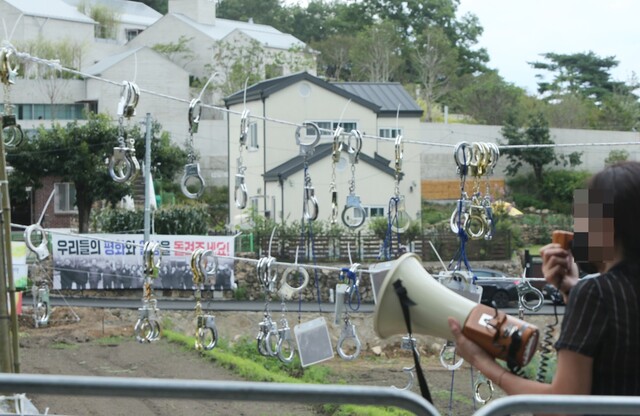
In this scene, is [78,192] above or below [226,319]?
above

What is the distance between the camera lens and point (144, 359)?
907 inches

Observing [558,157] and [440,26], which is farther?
[440,26]

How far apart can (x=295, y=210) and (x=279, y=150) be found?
7.86ft

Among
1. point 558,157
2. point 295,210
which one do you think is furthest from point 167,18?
point 295,210

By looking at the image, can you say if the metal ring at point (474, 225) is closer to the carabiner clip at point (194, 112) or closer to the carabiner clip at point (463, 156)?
the carabiner clip at point (463, 156)

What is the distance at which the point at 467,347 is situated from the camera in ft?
9.71

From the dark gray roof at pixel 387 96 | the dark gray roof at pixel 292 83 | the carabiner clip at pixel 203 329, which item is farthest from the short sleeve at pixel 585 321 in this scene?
the dark gray roof at pixel 387 96

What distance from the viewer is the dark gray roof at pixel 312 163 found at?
91.6 feet

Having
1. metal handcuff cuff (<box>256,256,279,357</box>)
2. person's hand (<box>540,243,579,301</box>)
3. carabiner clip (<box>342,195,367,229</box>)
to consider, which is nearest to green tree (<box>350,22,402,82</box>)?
metal handcuff cuff (<box>256,256,279,357</box>)

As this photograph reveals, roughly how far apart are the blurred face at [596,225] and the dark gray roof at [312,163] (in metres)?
24.3

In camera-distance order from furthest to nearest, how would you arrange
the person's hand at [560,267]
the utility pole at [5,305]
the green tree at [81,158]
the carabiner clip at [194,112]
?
1. the green tree at [81,158]
2. the carabiner clip at [194,112]
3. the utility pole at [5,305]
4. the person's hand at [560,267]

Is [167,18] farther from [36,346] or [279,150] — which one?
[36,346]

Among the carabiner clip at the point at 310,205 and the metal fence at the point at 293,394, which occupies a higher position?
the carabiner clip at the point at 310,205

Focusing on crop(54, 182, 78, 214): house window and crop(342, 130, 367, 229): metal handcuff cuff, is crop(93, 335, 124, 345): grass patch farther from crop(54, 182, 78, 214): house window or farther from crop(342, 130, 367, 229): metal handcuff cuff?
crop(342, 130, 367, 229): metal handcuff cuff
